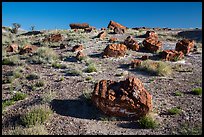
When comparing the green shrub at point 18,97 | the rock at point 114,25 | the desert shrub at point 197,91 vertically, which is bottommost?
the green shrub at point 18,97

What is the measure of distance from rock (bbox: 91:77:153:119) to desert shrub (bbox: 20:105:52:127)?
2.04 metres

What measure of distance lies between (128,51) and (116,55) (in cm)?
200

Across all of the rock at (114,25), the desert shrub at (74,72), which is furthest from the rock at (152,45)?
the rock at (114,25)

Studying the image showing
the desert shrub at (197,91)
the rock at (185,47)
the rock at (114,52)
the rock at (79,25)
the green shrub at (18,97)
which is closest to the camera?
the desert shrub at (197,91)

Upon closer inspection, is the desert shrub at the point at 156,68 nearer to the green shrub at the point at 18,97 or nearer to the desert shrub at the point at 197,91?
the desert shrub at the point at 197,91

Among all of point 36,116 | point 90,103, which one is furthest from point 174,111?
point 36,116

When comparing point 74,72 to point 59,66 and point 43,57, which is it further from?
point 43,57

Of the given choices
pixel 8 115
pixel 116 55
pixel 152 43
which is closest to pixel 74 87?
pixel 8 115

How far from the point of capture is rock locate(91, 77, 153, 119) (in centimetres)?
1208

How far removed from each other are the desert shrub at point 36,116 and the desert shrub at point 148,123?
3601mm

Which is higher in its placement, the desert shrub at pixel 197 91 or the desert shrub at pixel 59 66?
the desert shrub at pixel 59 66

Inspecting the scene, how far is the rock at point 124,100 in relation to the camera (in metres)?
12.1

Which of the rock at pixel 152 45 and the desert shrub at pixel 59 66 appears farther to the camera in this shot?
the rock at pixel 152 45

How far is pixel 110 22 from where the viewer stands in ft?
148
